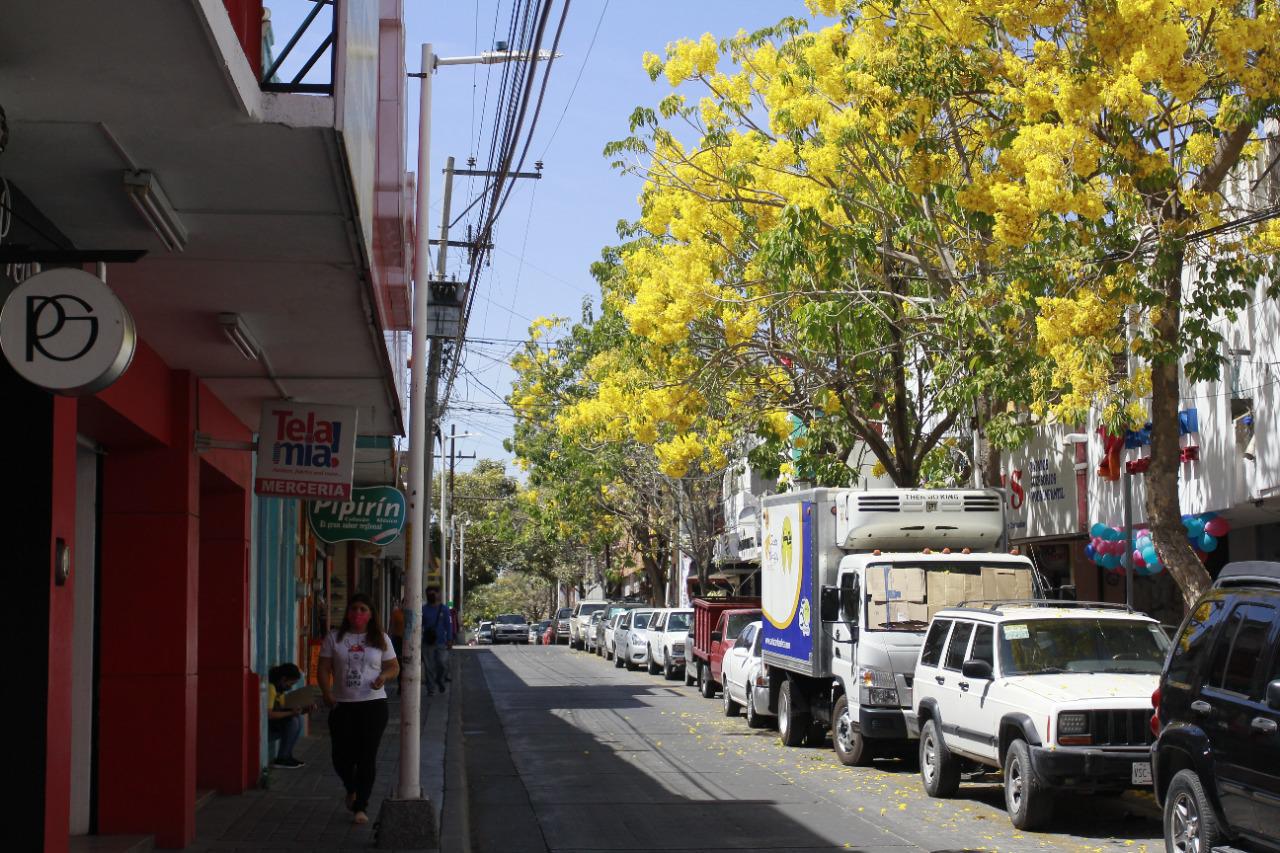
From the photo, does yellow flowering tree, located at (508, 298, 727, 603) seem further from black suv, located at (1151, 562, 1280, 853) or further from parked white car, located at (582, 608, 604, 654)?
black suv, located at (1151, 562, 1280, 853)

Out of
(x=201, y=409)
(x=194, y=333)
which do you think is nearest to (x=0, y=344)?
(x=194, y=333)

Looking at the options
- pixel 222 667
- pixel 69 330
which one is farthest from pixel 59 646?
pixel 222 667

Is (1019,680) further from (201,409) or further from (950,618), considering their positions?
(201,409)

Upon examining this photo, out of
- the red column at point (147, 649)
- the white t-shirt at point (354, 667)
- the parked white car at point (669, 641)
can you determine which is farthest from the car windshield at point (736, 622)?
the red column at point (147, 649)

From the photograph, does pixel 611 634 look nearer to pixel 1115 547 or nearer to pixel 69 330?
pixel 1115 547

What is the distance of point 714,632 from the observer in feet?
89.6

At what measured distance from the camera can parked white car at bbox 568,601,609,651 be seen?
5594 centimetres

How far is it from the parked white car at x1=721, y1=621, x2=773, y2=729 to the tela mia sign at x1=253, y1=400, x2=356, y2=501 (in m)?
8.96

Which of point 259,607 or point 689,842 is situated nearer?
point 689,842

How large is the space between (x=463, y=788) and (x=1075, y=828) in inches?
228

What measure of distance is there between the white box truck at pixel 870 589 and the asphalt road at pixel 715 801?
63 cm

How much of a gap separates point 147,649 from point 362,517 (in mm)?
9471

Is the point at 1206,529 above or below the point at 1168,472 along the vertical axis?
below

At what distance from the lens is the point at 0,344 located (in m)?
5.92
